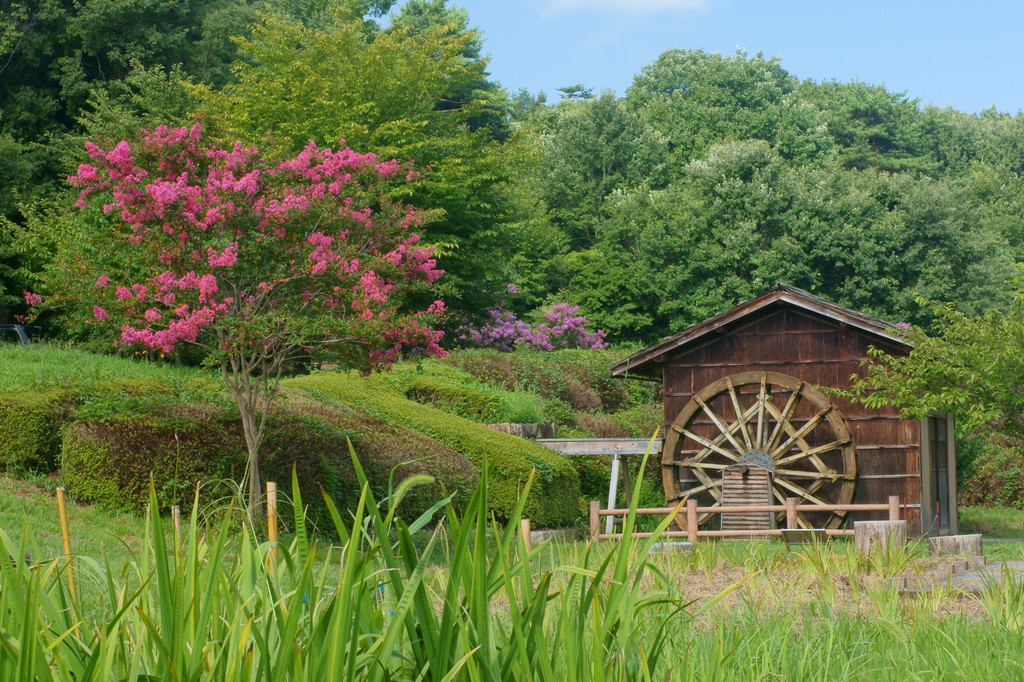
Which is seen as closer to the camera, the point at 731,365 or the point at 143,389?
the point at 143,389

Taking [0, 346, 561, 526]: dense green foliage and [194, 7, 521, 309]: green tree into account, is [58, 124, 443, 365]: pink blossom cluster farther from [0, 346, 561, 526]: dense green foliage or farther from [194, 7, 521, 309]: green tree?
[194, 7, 521, 309]: green tree

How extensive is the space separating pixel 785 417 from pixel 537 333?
14.7 m

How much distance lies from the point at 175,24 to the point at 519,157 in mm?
12075

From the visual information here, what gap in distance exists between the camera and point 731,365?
67.9 ft

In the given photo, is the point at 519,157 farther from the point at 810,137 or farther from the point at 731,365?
the point at 810,137

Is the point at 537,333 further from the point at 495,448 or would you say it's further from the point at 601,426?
the point at 495,448

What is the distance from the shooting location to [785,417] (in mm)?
19938

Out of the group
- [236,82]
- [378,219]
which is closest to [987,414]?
[378,219]

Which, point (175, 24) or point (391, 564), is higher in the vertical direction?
point (175, 24)

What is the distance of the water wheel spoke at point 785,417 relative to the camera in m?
19.8

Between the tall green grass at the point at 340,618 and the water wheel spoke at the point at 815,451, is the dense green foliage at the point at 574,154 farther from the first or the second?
the tall green grass at the point at 340,618

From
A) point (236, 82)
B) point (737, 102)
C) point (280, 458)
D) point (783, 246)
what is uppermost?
point (737, 102)

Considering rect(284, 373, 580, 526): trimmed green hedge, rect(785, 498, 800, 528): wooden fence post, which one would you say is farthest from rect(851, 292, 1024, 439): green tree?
rect(284, 373, 580, 526): trimmed green hedge

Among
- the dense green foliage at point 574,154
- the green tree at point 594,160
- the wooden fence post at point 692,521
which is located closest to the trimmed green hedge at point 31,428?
the dense green foliage at point 574,154
